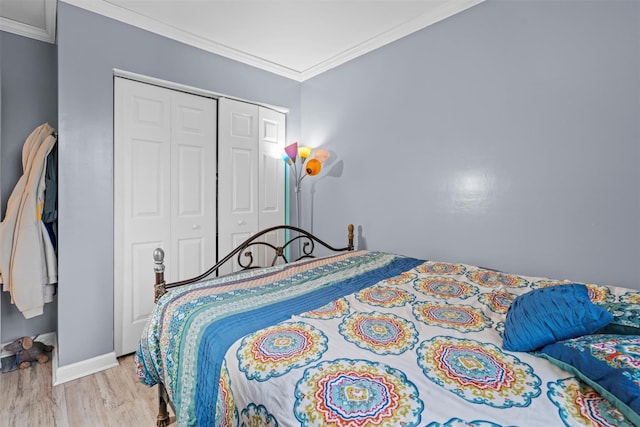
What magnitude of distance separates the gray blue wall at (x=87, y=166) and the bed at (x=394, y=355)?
3.38 ft

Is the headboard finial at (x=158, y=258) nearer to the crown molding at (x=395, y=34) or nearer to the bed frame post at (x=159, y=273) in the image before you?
the bed frame post at (x=159, y=273)

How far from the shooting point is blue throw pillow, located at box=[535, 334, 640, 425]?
669 millimetres

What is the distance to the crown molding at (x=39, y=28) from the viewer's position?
2256 millimetres

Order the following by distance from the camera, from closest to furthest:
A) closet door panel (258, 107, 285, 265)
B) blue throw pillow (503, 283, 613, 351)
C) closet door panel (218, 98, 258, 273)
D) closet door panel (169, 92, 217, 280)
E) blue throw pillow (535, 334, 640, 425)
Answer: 1. blue throw pillow (535, 334, 640, 425)
2. blue throw pillow (503, 283, 613, 351)
3. closet door panel (169, 92, 217, 280)
4. closet door panel (218, 98, 258, 273)
5. closet door panel (258, 107, 285, 265)

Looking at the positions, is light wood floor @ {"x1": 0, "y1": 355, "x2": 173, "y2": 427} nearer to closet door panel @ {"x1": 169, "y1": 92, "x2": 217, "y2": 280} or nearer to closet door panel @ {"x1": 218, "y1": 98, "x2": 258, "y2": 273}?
closet door panel @ {"x1": 169, "y1": 92, "x2": 217, "y2": 280}

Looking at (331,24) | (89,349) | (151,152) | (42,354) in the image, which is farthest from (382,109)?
(42,354)

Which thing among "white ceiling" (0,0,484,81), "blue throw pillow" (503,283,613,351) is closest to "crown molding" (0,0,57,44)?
"white ceiling" (0,0,484,81)

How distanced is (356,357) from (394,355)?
0.12 metres

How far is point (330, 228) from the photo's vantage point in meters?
3.19

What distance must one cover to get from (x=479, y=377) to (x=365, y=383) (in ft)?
1.00

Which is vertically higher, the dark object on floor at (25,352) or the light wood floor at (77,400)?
the dark object on floor at (25,352)

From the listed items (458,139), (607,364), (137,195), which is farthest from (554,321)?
(137,195)

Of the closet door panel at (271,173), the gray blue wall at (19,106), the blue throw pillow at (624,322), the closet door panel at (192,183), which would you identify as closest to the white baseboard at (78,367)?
the gray blue wall at (19,106)

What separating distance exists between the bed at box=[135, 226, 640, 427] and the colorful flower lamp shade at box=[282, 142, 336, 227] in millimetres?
1574
